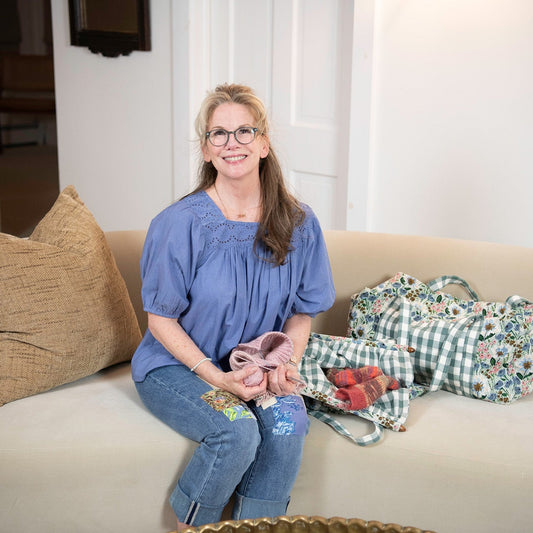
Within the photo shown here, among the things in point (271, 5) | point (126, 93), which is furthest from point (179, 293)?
point (126, 93)

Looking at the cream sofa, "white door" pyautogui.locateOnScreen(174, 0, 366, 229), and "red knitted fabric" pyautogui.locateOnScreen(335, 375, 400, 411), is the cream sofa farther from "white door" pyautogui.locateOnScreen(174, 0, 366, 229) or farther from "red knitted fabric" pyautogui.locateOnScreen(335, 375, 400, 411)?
"white door" pyautogui.locateOnScreen(174, 0, 366, 229)

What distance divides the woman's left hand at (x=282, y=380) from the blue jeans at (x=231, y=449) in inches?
0.8

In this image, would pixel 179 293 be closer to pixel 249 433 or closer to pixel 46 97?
pixel 249 433

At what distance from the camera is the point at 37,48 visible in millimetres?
4855

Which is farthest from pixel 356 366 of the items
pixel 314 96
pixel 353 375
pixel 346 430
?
pixel 314 96

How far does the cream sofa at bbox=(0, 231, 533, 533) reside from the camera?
1.66 meters

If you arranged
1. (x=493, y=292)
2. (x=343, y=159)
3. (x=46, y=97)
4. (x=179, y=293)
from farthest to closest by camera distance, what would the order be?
(x=46, y=97)
(x=343, y=159)
(x=493, y=292)
(x=179, y=293)

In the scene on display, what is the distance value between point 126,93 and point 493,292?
98.1 inches

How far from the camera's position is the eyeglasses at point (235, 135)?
6.01 feet

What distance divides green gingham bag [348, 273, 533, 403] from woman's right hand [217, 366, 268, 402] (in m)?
0.49

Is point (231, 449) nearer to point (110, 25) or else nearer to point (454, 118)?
point (454, 118)

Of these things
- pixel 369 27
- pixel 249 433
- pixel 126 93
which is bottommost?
pixel 249 433

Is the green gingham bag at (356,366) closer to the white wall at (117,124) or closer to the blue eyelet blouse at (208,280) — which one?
the blue eyelet blouse at (208,280)

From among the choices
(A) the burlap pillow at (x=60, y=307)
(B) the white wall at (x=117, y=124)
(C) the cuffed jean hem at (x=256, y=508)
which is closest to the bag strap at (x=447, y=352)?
(C) the cuffed jean hem at (x=256, y=508)
